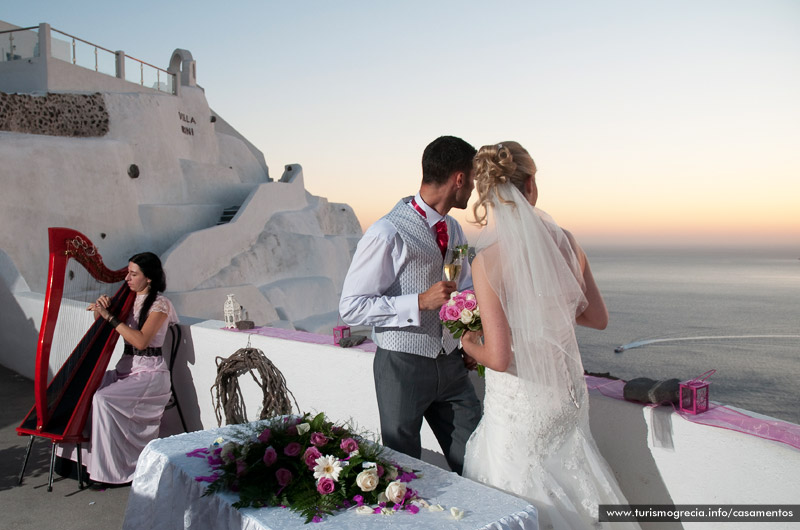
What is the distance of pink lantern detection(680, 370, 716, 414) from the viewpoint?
241 cm

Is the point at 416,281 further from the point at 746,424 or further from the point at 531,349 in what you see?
the point at 746,424

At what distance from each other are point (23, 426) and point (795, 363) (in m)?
42.5

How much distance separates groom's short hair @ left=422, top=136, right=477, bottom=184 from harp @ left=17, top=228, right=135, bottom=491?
2.44 m

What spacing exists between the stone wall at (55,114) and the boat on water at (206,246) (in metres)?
0.03

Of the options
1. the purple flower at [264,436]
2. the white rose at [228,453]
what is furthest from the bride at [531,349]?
the white rose at [228,453]

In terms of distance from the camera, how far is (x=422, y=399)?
2.54 metres

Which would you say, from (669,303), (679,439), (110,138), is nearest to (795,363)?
(669,303)

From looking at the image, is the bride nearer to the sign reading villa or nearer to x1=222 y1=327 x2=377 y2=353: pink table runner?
x1=222 y1=327 x2=377 y2=353: pink table runner

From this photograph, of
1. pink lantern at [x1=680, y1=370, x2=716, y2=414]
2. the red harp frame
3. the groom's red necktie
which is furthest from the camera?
the red harp frame

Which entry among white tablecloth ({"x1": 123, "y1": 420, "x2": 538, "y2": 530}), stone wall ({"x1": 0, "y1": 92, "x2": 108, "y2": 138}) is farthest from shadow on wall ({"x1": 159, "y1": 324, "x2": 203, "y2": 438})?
stone wall ({"x1": 0, "y1": 92, "x2": 108, "y2": 138})

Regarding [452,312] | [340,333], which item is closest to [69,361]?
[340,333]

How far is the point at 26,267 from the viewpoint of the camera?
12164mm

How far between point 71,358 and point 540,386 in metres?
3.80

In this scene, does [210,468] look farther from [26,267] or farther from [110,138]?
[110,138]
